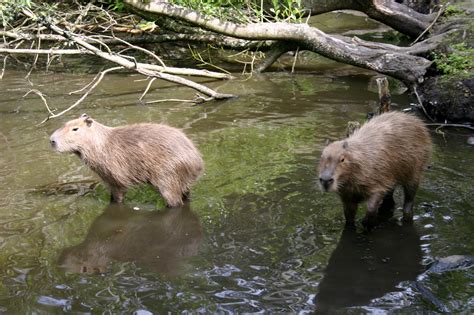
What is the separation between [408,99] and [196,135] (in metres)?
3.16

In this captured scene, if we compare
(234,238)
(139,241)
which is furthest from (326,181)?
(139,241)

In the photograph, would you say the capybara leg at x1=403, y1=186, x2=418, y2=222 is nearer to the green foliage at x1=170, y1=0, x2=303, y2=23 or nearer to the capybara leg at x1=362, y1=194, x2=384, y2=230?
the capybara leg at x1=362, y1=194, x2=384, y2=230

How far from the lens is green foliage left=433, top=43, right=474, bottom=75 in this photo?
8.27 meters

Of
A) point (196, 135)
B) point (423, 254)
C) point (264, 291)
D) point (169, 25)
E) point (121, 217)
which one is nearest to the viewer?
point (264, 291)

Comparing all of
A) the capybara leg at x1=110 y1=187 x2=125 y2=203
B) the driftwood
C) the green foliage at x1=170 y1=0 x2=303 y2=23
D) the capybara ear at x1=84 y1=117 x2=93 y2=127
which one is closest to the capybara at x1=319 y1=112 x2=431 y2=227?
the driftwood

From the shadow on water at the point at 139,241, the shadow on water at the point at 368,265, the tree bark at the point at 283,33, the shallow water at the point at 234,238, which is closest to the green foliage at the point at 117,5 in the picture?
the tree bark at the point at 283,33

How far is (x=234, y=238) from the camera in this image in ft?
16.7

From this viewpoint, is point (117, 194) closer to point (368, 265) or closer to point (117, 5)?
point (368, 265)

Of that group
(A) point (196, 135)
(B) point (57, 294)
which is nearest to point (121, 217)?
(B) point (57, 294)

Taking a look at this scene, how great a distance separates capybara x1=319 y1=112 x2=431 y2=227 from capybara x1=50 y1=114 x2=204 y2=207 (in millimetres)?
1383

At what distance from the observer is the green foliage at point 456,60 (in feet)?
27.1

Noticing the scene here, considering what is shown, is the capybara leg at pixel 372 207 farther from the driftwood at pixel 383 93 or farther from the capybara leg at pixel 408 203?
the driftwood at pixel 383 93

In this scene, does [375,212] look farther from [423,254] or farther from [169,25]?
[169,25]

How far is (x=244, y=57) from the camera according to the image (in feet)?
39.2
